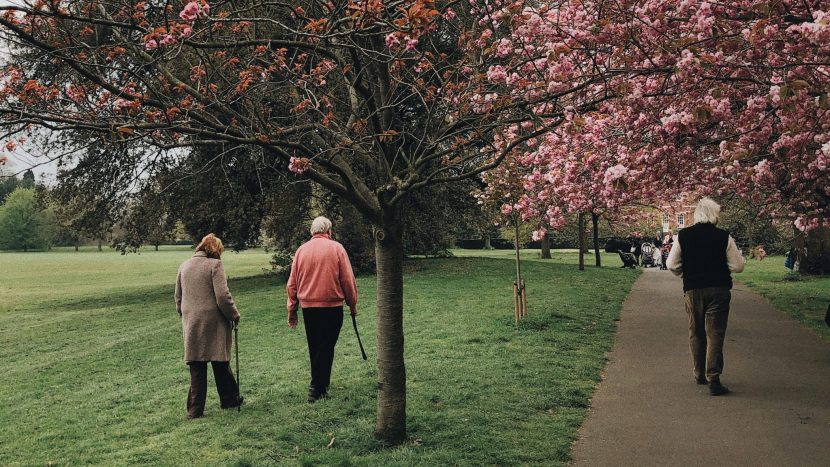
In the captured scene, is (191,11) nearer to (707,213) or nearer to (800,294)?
(707,213)

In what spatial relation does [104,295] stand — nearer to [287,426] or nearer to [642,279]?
[642,279]

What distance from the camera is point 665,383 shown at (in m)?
7.67

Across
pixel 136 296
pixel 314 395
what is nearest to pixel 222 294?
pixel 314 395

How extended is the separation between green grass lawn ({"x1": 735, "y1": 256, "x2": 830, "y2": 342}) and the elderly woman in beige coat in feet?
31.1

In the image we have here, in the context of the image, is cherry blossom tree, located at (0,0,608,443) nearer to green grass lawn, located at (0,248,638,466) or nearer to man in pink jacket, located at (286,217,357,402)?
green grass lawn, located at (0,248,638,466)

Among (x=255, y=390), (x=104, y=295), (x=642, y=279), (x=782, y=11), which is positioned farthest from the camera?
(x=104, y=295)

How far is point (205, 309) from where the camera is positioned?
686 centimetres

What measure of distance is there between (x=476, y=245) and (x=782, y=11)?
7157 cm

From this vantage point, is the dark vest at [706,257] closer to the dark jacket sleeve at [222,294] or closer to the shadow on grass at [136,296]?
the dark jacket sleeve at [222,294]

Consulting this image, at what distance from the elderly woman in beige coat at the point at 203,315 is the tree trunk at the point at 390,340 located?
1930mm

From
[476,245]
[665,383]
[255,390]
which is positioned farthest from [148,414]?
[476,245]

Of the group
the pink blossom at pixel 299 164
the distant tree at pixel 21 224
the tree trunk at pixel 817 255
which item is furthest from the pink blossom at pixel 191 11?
the distant tree at pixel 21 224

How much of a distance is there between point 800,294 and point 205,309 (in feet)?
55.8

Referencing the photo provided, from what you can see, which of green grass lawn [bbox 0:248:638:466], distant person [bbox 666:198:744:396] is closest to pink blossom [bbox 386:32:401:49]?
green grass lawn [bbox 0:248:638:466]
